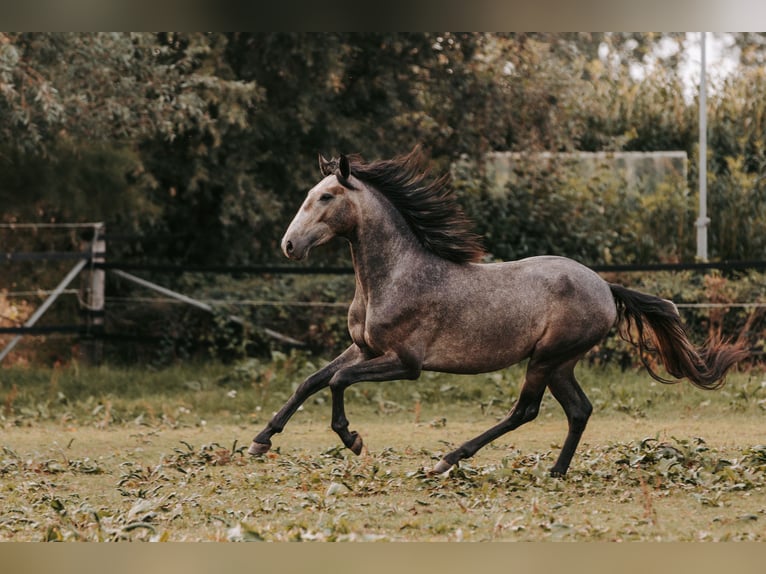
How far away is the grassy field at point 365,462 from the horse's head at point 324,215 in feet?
4.78

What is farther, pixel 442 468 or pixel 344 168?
pixel 442 468

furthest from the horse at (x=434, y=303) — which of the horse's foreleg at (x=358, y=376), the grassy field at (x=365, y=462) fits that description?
the grassy field at (x=365, y=462)

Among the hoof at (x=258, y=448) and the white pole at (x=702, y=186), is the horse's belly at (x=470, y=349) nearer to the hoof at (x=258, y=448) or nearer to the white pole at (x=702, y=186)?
the hoof at (x=258, y=448)

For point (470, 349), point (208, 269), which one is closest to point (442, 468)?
point (470, 349)

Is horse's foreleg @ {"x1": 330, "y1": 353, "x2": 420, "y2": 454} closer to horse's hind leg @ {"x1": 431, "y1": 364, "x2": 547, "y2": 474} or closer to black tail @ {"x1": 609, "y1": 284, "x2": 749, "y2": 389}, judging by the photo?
horse's hind leg @ {"x1": 431, "y1": 364, "x2": 547, "y2": 474}

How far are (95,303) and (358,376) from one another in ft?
A: 21.6

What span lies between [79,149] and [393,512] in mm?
7756

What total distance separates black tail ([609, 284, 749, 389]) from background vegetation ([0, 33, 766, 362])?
4.90 m

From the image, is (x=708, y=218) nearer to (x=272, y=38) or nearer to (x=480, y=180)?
(x=480, y=180)

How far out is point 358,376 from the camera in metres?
6.82

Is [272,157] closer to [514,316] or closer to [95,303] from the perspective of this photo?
[95,303]

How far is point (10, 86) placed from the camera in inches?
412

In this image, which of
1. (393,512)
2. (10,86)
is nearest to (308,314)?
(10,86)

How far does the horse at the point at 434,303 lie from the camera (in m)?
6.91
